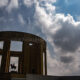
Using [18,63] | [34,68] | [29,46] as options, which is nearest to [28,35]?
[29,46]

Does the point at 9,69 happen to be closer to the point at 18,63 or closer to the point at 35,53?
the point at 18,63

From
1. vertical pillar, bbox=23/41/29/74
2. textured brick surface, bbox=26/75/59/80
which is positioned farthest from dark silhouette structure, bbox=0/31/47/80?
textured brick surface, bbox=26/75/59/80

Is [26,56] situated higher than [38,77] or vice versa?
[26,56]

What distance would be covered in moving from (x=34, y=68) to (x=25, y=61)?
7.50ft

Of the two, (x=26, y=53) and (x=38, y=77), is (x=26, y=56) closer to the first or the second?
(x=26, y=53)

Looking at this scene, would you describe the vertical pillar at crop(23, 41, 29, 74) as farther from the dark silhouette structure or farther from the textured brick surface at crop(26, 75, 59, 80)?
the textured brick surface at crop(26, 75, 59, 80)

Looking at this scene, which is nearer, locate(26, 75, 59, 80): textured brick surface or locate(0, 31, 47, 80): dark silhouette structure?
locate(26, 75, 59, 80): textured brick surface

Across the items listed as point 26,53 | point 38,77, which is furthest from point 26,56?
point 38,77

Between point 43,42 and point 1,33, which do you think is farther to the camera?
point 43,42

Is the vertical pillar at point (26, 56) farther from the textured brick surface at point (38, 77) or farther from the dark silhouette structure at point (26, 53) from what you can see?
the textured brick surface at point (38, 77)

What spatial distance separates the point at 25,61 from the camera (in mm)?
21953

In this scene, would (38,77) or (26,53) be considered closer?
(38,77)

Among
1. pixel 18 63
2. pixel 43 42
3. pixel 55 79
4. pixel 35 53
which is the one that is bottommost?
pixel 55 79

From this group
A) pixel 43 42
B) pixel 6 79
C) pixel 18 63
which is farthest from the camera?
pixel 18 63
